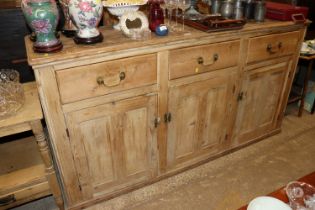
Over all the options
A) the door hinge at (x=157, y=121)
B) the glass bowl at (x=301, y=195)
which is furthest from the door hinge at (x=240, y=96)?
the glass bowl at (x=301, y=195)

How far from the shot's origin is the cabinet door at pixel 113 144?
128 cm

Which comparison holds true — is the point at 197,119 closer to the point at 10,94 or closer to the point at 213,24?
the point at 213,24

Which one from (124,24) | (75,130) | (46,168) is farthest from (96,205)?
(124,24)

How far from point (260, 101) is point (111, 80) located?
1181mm

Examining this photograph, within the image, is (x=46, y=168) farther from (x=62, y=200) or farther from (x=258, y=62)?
(x=258, y=62)

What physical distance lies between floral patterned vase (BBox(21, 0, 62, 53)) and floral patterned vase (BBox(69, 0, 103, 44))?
8 cm

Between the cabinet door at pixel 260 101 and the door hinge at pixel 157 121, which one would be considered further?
the cabinet door at pixel 260 101

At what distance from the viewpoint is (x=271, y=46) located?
5.45ft

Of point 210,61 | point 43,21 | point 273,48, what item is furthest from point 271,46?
point 43,21

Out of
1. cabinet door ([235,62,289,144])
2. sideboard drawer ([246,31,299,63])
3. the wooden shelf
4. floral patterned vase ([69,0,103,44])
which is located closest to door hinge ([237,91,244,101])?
cabinet door ([235,62,289,144])

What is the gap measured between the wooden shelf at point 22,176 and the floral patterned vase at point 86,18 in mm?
733

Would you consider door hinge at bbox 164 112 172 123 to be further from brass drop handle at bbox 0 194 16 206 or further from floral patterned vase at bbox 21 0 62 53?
brass drop handle at bbox 0 194 16 206

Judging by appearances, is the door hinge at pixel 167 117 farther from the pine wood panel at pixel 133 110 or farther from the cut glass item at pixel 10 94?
the cut glass item at pixel 10 94

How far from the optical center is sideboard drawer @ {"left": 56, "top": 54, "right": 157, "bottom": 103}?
1139 millimetres
